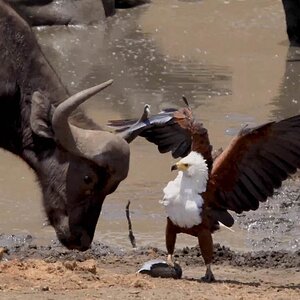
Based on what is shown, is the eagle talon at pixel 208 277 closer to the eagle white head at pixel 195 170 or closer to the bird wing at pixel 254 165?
the bird wing at pixel 254 165

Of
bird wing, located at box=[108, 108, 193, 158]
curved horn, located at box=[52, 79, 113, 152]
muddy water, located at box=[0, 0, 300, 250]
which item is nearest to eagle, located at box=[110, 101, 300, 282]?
bird wing, located at box=[108, 108, 193, 158]

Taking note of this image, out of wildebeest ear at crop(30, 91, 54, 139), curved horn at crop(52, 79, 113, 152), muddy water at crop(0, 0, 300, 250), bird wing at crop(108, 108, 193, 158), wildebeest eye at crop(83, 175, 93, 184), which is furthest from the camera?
muddy water at crop(0, 0, 300, 250)

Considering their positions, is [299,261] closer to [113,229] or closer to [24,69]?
[113,229]

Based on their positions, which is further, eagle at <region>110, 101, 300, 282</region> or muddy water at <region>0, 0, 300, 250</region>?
muddy water at <region>0, 0, 300, 250</region>

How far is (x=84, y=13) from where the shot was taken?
19.5m

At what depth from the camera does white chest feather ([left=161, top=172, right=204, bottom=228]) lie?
7078mm

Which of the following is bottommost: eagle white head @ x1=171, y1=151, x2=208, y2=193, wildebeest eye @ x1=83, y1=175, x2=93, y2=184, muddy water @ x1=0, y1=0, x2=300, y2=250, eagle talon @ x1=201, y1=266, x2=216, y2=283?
muddy water @ x1=0, y1=0, x2=300, y2=250

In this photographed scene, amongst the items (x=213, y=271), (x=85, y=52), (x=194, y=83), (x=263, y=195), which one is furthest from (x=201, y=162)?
(x=85, y=52)

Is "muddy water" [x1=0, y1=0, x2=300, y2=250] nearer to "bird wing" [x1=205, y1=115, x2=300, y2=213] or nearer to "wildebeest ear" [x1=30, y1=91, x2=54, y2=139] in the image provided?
"bird wing" [x1=205, y1=115, x2=300, y2=213]

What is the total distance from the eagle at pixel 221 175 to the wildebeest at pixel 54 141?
12.4 inches

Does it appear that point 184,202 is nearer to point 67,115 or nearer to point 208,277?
point 208,277

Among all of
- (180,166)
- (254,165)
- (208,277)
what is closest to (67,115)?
(180,166)

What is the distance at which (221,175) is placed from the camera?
7.23 meters

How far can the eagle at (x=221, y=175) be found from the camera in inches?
279
